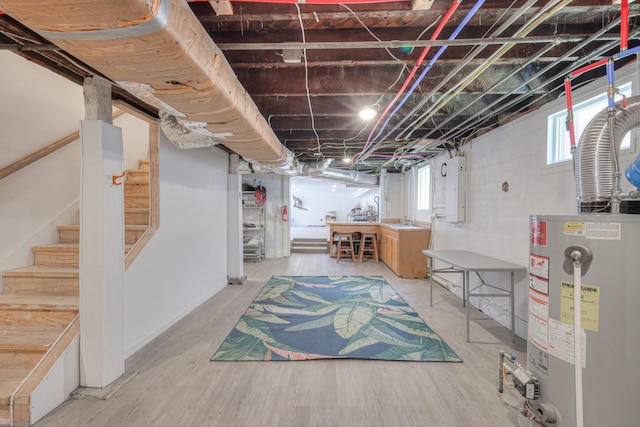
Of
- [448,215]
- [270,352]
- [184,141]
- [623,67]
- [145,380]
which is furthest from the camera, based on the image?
[448,215]

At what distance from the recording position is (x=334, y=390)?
1.90 meters

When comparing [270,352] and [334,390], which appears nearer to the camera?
[334,390]

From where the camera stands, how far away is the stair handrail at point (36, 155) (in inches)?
87.3

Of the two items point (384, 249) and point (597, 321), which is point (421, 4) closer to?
point (597, 321)

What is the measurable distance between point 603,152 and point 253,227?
20.7 feet

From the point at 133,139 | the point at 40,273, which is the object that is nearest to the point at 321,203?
the point at 133,139

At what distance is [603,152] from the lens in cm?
125

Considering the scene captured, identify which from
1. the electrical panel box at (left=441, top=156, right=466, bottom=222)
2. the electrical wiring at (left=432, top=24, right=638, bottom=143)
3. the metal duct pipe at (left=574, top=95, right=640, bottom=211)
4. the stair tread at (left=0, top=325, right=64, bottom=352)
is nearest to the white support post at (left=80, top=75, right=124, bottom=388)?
the stair tread at (left=0, top=325, right=64, bottom=352)

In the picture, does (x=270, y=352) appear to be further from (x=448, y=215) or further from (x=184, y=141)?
(x=448, y=215)

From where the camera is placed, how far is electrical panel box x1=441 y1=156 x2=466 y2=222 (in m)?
3.72

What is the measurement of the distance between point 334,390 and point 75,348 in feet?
5.98

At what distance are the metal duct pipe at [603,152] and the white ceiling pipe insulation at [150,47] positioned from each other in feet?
6.30

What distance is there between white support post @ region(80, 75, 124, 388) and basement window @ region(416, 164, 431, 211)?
5.03 meters

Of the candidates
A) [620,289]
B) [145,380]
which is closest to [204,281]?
[145,380]
